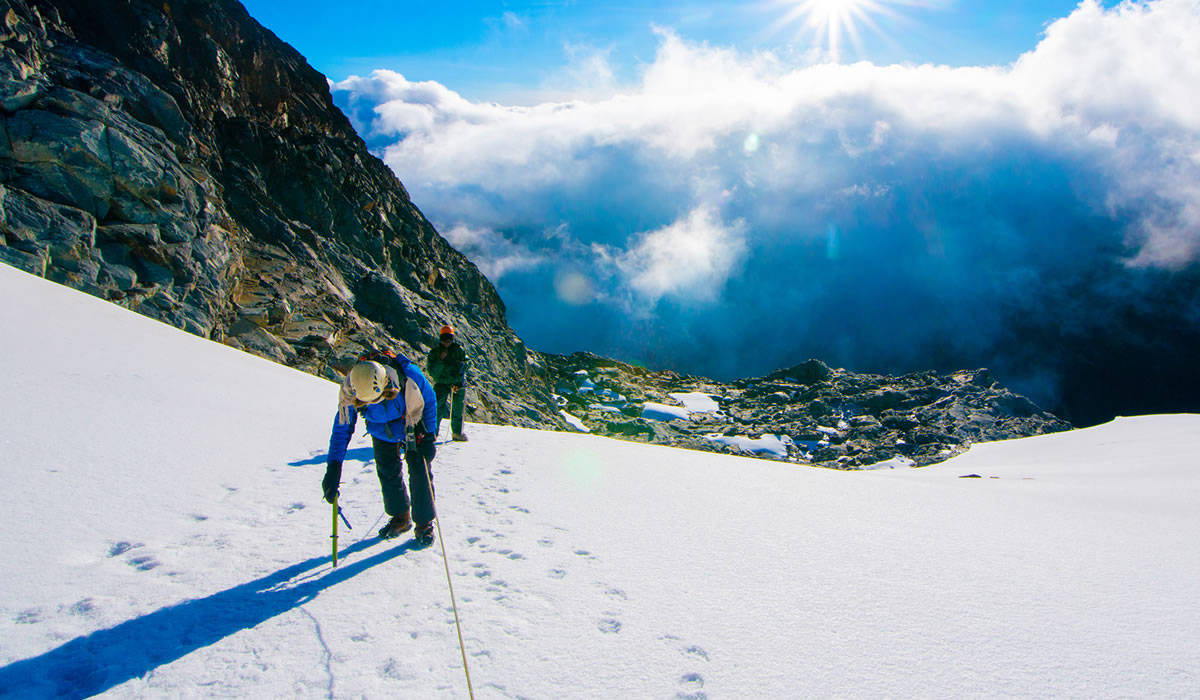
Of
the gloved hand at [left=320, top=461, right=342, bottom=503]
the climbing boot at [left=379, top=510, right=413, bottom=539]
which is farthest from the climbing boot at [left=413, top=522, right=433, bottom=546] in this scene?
the gloved hand at [left=320, top=461, right=342, bottom=503]

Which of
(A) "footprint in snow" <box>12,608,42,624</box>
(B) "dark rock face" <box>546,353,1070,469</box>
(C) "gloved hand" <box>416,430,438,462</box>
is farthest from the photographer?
(B) "dark rock face" <box>546,353,1070,469</box>

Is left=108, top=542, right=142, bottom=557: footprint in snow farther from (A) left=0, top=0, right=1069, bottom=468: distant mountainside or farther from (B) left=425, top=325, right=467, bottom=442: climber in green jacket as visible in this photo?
(A) left=0, top=0, right=1069, bottom=468: distant mountainside

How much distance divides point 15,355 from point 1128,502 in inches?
630

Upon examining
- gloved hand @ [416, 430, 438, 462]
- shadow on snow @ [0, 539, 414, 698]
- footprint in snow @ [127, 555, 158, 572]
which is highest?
gloved hand @ [416, 430, 438, 462]

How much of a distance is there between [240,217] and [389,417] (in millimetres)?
26683

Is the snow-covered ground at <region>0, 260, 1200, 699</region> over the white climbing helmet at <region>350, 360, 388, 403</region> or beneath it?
beneath

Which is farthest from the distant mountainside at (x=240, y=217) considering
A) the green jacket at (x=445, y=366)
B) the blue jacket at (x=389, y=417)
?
the blue jacket at (x=389, y=417)

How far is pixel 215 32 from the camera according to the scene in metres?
29.1

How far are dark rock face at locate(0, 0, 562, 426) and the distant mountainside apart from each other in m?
0.07

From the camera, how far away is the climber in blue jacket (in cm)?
449

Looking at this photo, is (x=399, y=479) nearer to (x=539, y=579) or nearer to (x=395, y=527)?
(x=395, y=527)

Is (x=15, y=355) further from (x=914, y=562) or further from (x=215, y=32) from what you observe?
(x=215, y=32)

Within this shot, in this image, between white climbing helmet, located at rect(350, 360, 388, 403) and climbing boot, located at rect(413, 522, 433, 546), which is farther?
climbing boot, located at rect(413, 522, 433, 546)

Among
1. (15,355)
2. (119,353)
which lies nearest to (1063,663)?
(15,355)
